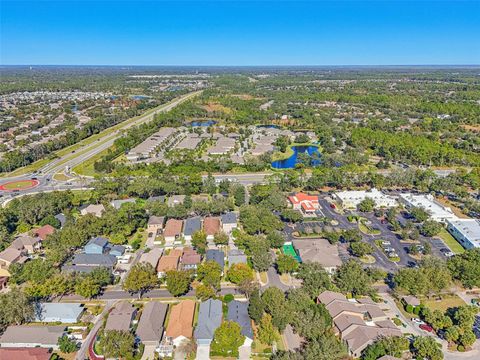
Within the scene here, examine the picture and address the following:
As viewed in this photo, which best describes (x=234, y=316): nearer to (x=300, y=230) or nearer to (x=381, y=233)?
(x=300, y=230)

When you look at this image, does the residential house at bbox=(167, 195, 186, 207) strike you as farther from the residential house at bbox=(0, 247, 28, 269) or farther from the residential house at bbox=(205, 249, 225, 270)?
the residential house at bbox=(0, 247, 28, 269)

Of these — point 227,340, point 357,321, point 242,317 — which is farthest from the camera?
point 242,317

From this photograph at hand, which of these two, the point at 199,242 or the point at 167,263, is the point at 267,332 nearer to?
the point at 167,263

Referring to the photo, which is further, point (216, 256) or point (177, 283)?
point (216, 256)

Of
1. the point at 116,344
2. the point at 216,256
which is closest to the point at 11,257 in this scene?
the point at 116,344

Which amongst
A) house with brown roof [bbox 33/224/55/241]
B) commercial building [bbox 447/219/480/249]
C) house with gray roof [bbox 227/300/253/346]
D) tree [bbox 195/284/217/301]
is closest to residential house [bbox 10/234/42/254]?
house with brown roof [bbox 33/224/55/241]

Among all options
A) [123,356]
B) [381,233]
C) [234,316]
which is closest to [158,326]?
[123,356]
